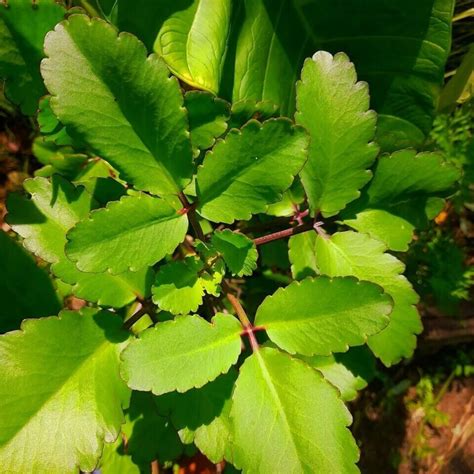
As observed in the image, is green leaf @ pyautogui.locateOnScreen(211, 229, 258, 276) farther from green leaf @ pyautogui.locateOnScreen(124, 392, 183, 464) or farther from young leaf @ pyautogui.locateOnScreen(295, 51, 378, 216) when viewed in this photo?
green leaf @ pyautogui.locateOnScreen(124, 392, 183, 464)

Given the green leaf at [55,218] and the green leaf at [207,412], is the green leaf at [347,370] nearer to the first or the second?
the green leaf at [207,412]

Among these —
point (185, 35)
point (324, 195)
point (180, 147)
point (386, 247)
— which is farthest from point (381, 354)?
point (185, 35)

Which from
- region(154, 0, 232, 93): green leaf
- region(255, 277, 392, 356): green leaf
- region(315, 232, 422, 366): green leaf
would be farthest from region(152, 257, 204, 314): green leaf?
region(154, 0, 232, 93): green leaf

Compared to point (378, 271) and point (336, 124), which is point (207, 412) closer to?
point (378, 271)

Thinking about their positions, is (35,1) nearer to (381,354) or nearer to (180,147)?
(180,147)

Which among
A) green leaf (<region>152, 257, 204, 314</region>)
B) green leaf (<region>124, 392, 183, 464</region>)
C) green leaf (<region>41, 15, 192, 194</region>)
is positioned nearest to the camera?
green leaf (<region>41, 15, 192, 194</region>)

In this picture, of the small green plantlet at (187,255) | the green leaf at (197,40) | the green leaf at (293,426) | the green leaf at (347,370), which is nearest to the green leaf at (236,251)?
the small green plantlet at (187,255)
